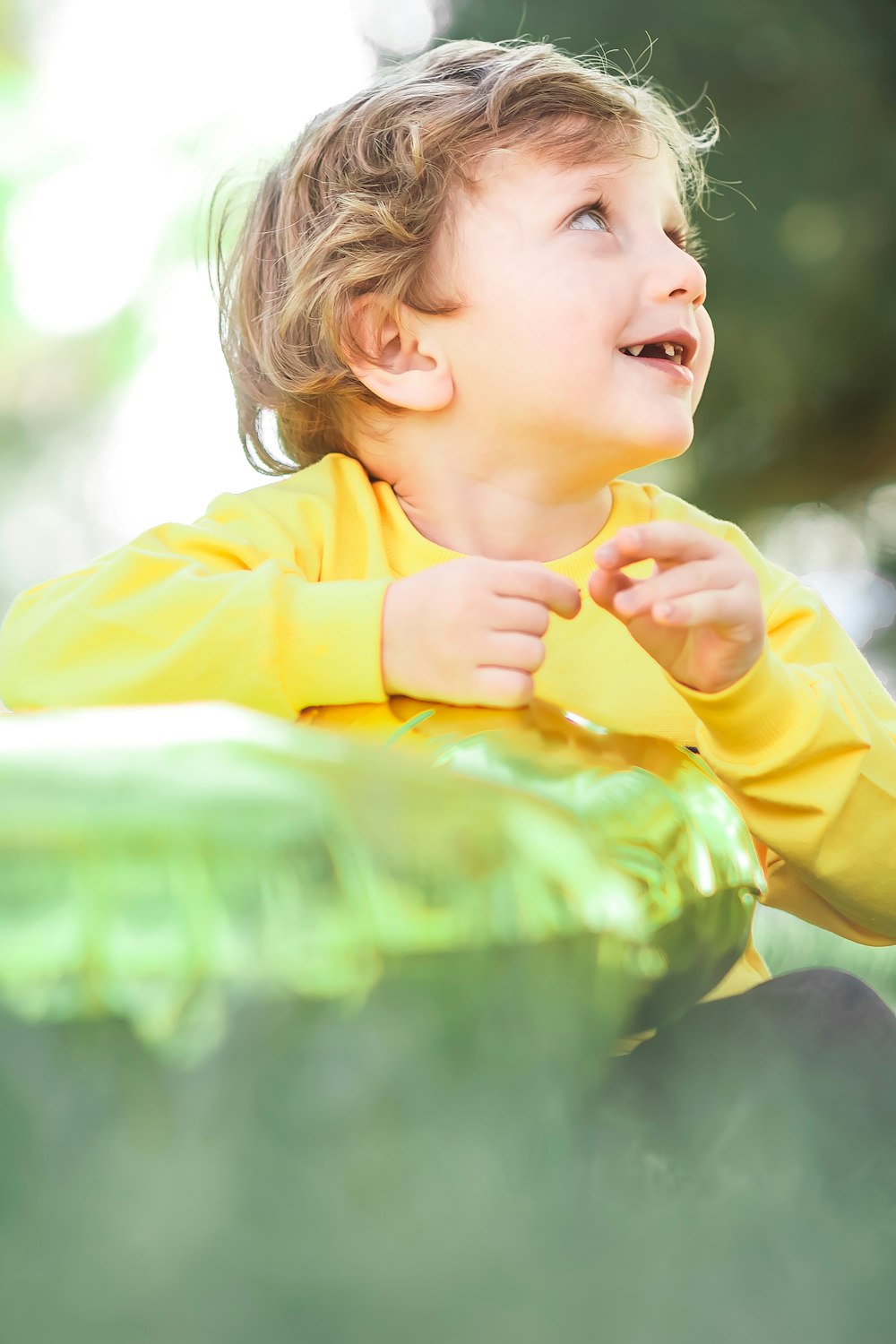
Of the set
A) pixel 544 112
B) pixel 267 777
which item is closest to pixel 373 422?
pixel 544 112

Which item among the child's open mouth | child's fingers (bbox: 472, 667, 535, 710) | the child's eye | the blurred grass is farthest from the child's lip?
the blurred grass

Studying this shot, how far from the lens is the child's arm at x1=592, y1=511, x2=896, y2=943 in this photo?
2.33 ft

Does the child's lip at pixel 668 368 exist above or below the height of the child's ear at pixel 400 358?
above

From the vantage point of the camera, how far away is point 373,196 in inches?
40.7

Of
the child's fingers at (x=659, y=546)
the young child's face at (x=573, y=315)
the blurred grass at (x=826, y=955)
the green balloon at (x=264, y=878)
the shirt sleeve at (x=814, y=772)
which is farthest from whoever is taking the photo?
the blurred grass at (x=826, y=955)

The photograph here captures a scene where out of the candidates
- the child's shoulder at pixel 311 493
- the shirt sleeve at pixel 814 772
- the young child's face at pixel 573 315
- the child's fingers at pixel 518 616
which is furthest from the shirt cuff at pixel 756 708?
the child's shoulder at pixel 311 493

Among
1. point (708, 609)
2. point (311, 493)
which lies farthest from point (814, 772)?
point (311, 493)

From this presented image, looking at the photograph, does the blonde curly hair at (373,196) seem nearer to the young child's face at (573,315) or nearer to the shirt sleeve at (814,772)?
the young child's face at (573,315)

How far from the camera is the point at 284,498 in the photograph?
942 millimetres

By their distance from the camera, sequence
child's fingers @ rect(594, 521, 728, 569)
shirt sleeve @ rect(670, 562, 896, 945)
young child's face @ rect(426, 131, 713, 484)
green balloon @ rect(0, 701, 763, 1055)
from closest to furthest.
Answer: green balloon @ rect(0, 701, 763, 1055)
child's fingers @ rect(594, 521, 728, 569)
shirt sleeve @ rect(670, 562, 896, 945)
young child's face @ rect(426, 131, 713, 484)

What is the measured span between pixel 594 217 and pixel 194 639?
17.1 inches

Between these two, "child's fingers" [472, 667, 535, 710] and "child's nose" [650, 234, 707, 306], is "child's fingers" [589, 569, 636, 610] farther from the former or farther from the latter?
"child's nose" [650, 234, 707, 306]

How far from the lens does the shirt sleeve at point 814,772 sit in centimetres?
75

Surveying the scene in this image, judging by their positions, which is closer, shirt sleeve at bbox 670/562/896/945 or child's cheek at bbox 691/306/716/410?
shirt sleeve at bbox 670/562/896/945
